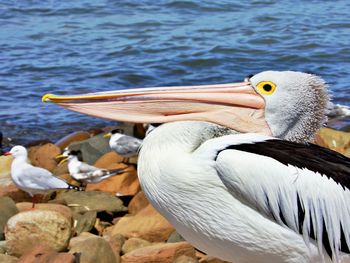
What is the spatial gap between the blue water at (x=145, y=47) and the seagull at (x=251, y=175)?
17.3ft

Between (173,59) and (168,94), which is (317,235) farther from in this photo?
(173,59)

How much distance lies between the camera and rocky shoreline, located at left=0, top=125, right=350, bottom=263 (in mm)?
5020

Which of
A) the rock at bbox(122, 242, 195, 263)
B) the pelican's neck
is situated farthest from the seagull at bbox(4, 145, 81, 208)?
the pelican's neck

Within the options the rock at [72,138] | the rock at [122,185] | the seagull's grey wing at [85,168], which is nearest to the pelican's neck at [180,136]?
the rock at [122,185]

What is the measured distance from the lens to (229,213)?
375 centimetres

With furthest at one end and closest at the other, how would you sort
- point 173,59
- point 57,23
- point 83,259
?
point 57,23
point 173,59
point 83,259

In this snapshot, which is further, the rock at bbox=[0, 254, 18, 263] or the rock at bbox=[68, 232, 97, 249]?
the rock at bbox=[68, 232, 97, 249]

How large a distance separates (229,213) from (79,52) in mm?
9280

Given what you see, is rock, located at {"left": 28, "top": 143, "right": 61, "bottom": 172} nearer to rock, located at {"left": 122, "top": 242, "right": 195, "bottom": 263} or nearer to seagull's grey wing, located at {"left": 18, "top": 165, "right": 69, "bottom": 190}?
seagull's grey wing, located at {"left": 18, "top": 165, "right": 69, "bottom": 190}

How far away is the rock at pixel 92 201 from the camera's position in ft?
20.8

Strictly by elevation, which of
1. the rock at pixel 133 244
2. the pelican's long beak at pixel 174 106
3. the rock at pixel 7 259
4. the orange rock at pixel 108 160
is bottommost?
the orange rock at pixel 108 160

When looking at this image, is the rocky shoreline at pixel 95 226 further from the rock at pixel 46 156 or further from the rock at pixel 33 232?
the rock at pixel 46 156

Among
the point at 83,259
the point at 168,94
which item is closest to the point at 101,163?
the point at 83,259

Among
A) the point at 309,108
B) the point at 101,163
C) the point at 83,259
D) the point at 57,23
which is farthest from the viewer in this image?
the point at 57,23
